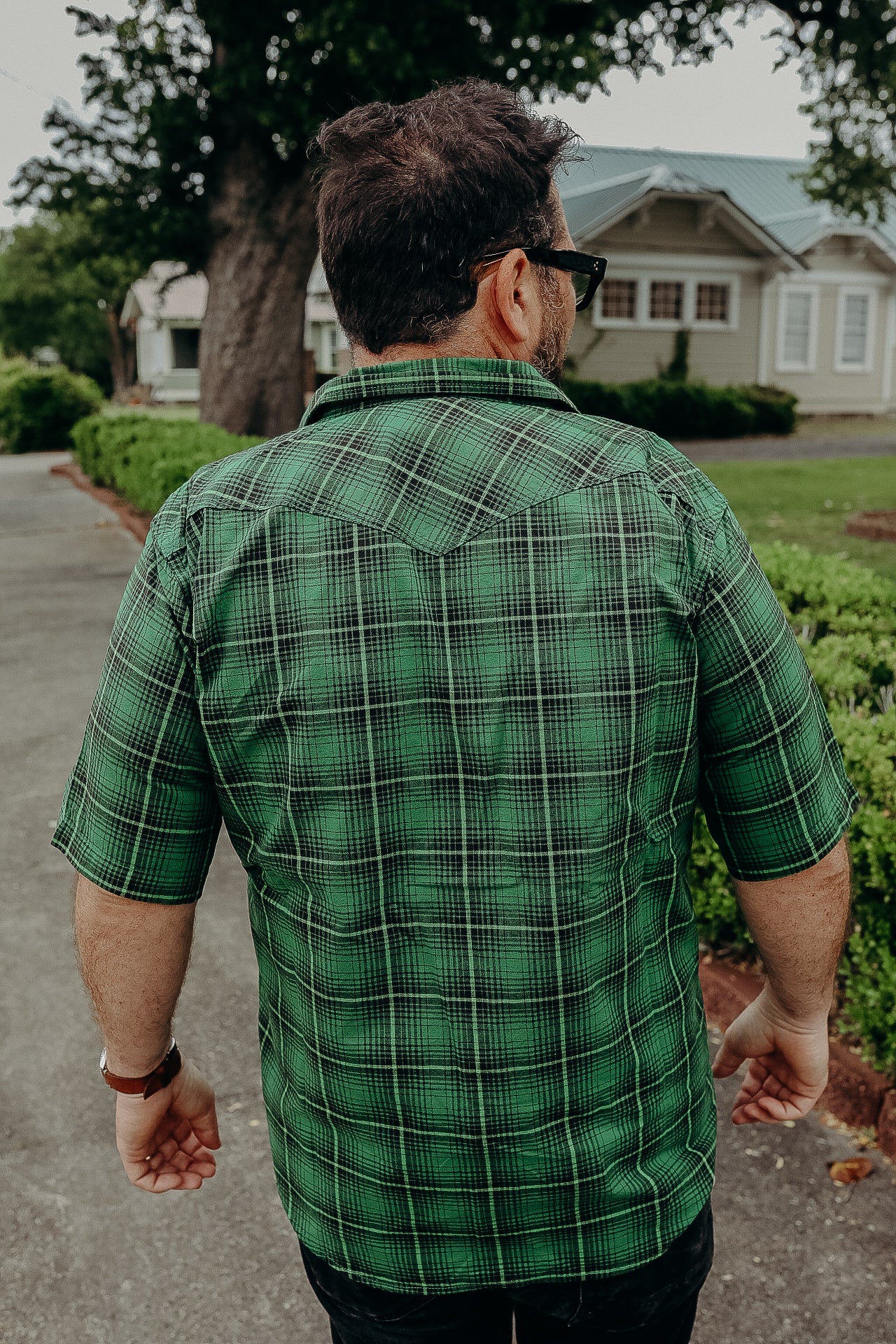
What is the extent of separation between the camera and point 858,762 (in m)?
3.59

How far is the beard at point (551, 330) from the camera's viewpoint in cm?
154

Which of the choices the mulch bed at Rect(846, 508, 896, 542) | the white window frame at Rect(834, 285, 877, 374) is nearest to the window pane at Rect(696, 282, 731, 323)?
the white window frame at Rect(834, 285, 877, 374)

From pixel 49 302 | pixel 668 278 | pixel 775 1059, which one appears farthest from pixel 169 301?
pixel 775 1059

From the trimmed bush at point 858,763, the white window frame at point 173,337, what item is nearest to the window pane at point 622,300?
the white window frame at point 173,337

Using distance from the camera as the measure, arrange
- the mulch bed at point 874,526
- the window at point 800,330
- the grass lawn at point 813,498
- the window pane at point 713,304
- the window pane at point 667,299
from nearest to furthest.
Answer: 1. the grass lawn at point 813,498
2. the mulch bed at point 874,526
3. the window pane at point 667,299
4. the window pane at point 713,304
5. the window at point 800,330

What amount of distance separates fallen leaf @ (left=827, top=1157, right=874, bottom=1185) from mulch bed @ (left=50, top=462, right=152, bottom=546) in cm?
762

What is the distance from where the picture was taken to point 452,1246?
4.87ft

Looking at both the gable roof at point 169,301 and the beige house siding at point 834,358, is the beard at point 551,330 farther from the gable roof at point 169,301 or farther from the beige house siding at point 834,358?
the gable roof at point 169,301

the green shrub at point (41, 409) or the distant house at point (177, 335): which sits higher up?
the distant house at point (177, 335)

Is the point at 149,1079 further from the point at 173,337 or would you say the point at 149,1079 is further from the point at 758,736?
the point at 173,337

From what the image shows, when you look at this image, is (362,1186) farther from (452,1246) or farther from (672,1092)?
(672,1092)

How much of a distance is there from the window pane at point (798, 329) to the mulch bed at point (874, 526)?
22650 millimetres

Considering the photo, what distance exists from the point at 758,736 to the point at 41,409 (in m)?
32.8

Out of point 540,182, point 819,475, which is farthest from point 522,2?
point 540,182
